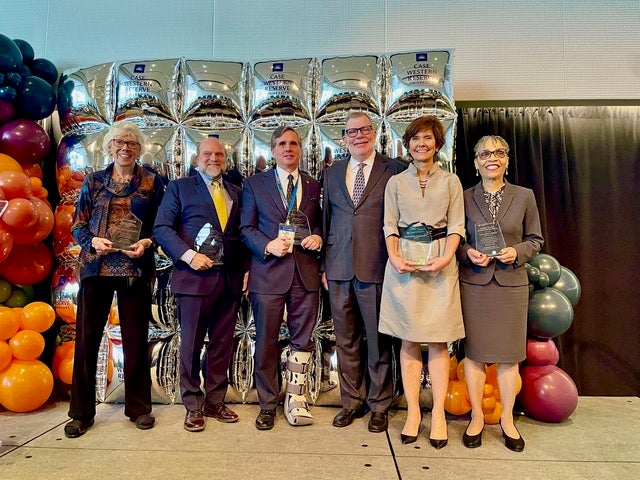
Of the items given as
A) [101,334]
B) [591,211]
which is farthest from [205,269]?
[591,211]

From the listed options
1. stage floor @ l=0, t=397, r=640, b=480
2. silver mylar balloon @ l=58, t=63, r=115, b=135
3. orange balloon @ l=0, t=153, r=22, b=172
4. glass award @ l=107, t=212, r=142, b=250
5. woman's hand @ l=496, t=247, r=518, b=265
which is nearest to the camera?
stage floor @ l=0, t=397, r=640, b=480

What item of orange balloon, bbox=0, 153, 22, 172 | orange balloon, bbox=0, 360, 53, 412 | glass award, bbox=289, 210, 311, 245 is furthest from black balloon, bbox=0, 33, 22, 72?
glass award, bbox=289, 210, 311, 245

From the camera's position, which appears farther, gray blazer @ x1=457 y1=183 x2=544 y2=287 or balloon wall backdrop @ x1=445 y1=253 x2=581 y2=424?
balloon wall backdrop @ x1=445 y1=253 x2=581 y2=424

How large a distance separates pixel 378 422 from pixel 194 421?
95 centimetres

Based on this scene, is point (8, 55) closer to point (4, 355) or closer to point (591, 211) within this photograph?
point (4, 355)

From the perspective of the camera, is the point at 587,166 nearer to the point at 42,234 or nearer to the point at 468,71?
the point at 468,71

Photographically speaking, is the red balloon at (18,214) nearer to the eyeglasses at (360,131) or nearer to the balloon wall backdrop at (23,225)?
the balloon wall backdrop at (23,225)

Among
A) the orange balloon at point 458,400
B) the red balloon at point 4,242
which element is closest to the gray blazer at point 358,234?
the orange balloon at point 458,400

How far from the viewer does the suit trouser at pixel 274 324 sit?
2.42 metres

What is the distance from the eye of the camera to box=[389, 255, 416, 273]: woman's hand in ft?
7.13

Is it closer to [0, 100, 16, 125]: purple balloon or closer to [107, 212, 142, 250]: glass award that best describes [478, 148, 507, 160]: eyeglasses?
[107, 212, 142, 250]: glass award

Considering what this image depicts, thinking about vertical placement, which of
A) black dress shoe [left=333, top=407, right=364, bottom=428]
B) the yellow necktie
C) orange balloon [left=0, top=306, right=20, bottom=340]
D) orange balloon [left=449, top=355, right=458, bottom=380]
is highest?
the yellow necktie

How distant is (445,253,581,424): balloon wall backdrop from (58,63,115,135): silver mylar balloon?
9.03 ft

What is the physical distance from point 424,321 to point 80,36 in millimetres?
3364
